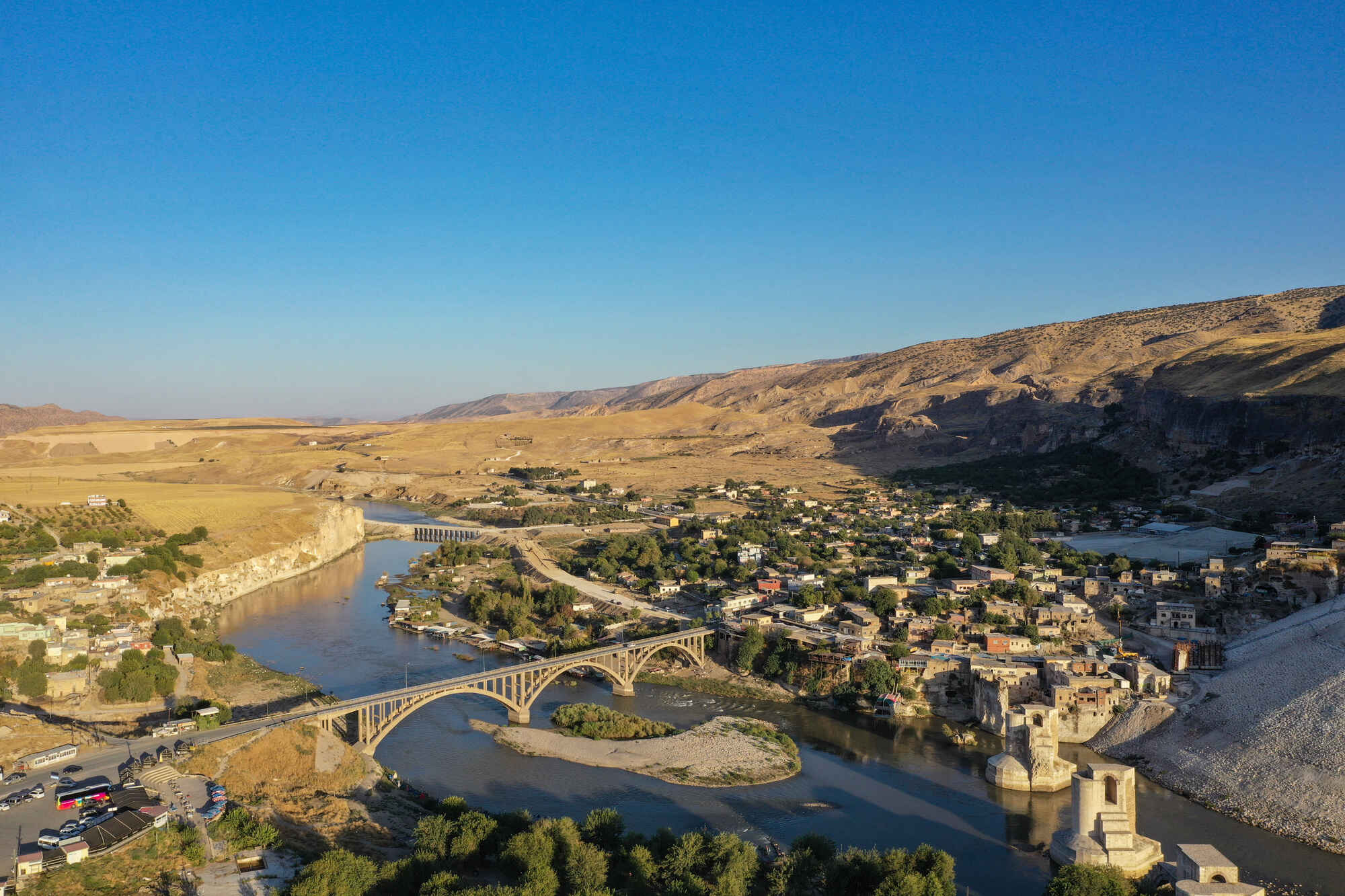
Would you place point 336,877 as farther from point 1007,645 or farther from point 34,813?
point 1007,645

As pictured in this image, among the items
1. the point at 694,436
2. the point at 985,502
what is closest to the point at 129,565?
the point at 985,502

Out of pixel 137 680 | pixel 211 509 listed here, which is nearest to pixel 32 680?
pixel 137 680

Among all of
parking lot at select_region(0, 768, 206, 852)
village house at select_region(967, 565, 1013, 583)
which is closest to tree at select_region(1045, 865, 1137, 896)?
parking lot at select_region(0, 768, 206, 852)

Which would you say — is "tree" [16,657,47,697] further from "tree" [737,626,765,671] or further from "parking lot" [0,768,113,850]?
"tree" [737,626,765,671]

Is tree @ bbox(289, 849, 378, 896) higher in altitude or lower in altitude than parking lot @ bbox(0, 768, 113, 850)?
lower

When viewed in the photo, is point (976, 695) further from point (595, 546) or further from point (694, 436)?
point (694, 436)
